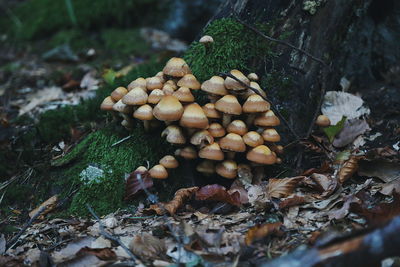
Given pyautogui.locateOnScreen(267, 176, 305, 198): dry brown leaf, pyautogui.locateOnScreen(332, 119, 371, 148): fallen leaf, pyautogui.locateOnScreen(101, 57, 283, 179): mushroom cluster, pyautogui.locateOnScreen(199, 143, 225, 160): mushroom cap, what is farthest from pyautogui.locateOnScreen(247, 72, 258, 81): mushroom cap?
pyautogui.locateOnScreen(332, 119, 371, 148): fallen leaf

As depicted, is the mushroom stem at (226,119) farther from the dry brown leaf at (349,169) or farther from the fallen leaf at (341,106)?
the fallen leaf at (341,106)

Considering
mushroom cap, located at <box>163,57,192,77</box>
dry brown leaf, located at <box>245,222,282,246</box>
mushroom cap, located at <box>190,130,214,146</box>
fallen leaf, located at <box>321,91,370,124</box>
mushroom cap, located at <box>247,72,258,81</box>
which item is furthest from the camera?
fallen leaf, located at <box>321,91,370,124</box>

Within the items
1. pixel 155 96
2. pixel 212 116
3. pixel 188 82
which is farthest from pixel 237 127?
pixel 155 96

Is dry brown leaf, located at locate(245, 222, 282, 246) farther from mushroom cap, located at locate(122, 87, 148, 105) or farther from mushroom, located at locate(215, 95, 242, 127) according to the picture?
mushroom cap, located at locate(122, 87, 148, 105)

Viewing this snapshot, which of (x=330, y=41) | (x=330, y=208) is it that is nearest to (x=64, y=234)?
(x=330, y=208)

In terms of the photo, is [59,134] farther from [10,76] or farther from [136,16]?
[136,16]


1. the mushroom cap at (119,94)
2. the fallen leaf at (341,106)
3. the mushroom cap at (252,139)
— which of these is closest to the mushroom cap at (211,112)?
the mushroom cap at (252,139)
